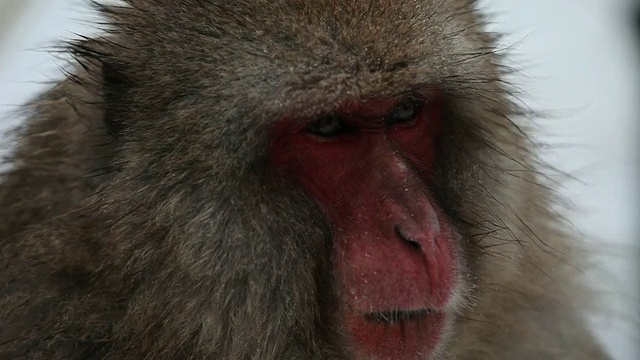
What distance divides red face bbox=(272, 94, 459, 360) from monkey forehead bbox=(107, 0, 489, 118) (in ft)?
0.33

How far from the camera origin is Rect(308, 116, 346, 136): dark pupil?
104 inches

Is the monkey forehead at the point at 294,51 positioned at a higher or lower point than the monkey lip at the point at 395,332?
higher

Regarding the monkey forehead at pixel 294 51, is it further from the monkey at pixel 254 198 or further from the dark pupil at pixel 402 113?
the dark pupil at pixel 402 113

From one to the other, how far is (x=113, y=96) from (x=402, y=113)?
0.79 meters

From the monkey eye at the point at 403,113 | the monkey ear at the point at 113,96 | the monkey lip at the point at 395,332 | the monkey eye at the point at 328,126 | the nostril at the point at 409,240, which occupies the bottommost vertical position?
the monkey lip at the point at 395,332

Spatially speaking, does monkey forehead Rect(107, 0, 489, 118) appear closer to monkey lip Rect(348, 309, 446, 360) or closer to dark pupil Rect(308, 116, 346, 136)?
dark pupil Rect(308, 116, 346, 136)

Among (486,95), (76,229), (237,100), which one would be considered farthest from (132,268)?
(486,95)

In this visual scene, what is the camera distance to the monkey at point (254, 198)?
2.51m

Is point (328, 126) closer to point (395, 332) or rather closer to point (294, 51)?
point (294, 51)

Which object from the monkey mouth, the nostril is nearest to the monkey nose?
the nostril

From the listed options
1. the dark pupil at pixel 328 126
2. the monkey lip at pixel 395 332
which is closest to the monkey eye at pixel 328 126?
the dark pupil at pixel 328 126

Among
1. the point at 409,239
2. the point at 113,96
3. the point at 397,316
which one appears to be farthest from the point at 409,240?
the point at 113,96

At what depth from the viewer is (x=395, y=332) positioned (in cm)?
254

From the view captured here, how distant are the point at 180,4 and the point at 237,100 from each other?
0.34 meters
